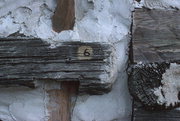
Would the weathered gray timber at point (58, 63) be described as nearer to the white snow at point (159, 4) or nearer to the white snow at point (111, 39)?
the white snow at point (111, 39)

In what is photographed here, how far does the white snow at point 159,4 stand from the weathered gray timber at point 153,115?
29 centimetres

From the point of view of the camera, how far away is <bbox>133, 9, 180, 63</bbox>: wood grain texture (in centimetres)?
113

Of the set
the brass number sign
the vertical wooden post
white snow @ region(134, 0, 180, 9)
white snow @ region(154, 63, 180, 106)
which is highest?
white snow @ region(134, 0, 180, 9)

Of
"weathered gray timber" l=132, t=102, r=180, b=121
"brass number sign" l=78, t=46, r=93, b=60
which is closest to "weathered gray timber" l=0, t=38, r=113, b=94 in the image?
"brass number sign" l=78, t=46, r=93, b=60

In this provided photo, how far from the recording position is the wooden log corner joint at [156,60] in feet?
3.61

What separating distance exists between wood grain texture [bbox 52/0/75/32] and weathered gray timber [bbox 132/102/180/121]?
12.2 inches

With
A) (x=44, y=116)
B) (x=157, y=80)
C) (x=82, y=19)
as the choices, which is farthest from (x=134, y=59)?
(x=44, y=116)

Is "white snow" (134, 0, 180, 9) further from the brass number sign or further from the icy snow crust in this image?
Answer: the brass number sign

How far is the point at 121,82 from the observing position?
119 cm

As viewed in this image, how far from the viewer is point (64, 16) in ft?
3.90

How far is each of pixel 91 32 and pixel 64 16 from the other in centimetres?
9

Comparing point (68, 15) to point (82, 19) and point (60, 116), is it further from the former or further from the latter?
point (60, 116)

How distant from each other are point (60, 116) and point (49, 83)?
106 millimetres

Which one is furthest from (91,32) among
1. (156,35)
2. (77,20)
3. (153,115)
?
(153,115)
